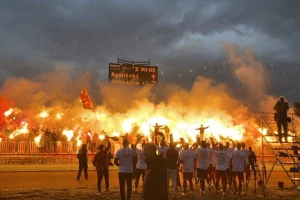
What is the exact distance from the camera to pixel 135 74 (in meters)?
35.1

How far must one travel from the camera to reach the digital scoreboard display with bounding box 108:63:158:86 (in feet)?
113

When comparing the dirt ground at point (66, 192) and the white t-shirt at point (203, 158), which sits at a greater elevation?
the white t-shirt at point (203, 158)

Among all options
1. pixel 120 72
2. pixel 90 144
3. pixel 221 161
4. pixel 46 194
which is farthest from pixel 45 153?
pixel 221 161

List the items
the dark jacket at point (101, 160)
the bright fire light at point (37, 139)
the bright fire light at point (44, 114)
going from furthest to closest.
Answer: the bright fire light at point (44, 114), the bright fire light at point (37, 139), the dark jacket at point (101, 160)

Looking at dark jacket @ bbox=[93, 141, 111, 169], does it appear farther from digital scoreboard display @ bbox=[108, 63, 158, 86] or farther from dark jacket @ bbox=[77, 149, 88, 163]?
digital scoreboard display @ bbox=[108, 63, 158, 86]

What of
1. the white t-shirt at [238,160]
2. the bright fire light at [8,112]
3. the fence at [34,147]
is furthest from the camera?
the bright fire light at [8,112]

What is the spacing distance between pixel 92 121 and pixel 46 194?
117ft

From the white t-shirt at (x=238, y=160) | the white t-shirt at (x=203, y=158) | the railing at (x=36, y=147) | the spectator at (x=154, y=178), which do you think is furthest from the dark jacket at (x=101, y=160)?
the railing at (x=36, y=147)

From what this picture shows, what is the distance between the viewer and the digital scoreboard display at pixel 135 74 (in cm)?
3453

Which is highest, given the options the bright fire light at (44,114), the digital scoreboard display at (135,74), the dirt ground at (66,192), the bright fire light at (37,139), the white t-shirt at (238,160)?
the digital scoreboard display at (135,74)

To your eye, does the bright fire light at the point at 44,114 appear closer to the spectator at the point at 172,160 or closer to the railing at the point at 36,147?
the railing at the point at 36,147

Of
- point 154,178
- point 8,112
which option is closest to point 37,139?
point 8,112

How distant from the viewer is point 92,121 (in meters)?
47.8

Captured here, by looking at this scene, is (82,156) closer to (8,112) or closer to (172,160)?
(172,160)
